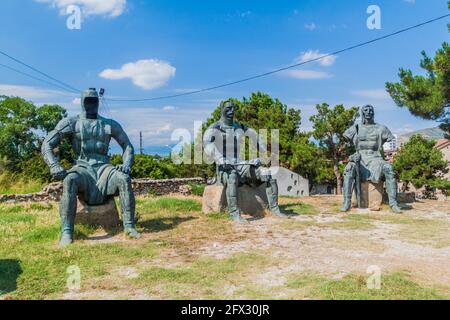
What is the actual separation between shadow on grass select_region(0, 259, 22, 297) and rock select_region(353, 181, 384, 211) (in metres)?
6.64

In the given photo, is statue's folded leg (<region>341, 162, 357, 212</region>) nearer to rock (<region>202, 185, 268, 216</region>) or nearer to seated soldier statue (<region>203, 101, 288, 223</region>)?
seated soldier statue (<region>203, 101, 288, 223</region>)

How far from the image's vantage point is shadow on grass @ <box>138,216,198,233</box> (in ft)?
19.7

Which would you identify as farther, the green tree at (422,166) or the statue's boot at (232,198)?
the green tree at (422,166)

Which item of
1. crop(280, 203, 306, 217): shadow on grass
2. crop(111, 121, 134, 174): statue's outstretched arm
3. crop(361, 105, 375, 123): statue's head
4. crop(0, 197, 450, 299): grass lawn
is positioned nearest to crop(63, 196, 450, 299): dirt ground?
crop(0, 197, 450, 299): grass lawn

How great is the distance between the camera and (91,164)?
221 inches

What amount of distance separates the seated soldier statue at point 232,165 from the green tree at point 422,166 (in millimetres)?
9862

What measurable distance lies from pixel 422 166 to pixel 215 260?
13.2m

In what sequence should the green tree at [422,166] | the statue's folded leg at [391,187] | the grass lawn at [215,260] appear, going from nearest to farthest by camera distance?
the grass lawn at [215,260] < the statue's folded leg at [391,187] < the green tree at [422,166]

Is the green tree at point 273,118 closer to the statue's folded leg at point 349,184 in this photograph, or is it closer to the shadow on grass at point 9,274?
the statue's folded leg at point 349,184

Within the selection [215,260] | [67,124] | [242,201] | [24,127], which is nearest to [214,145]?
[242,201]

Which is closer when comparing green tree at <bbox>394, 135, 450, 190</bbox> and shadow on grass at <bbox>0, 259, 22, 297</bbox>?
shadow on grass at <bbox>0, 259, 22, 297</bbox>

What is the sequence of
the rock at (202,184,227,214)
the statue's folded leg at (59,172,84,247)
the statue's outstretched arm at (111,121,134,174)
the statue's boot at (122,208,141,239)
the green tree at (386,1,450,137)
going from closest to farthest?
the statue's folded leg at (59,172,84,247)
the statue's boot at (122,208,141,239)
the statue's outstretched arm at (111,121,134,174)
the rock at (202,184,227,214)
the green tree at (386,1,450,137)

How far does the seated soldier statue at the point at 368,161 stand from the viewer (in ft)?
26.3

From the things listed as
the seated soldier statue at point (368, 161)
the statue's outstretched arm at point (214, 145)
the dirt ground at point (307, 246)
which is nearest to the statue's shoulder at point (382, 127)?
the seated soldier statue at point (368, 161)
